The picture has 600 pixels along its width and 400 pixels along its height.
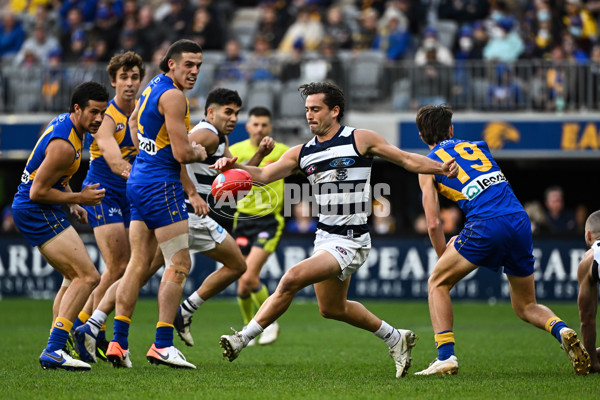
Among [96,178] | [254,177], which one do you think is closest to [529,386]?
[254,177]

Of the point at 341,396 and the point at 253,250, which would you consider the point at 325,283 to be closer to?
the point at 341,396

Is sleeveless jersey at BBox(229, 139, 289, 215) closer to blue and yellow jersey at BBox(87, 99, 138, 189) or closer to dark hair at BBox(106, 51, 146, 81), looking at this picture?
blue and yellow jersey at BBox(87, 99, 138, 189)

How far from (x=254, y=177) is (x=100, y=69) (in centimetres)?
1254

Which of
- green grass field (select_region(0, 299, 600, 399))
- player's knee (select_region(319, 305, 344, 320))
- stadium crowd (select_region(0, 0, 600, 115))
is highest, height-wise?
stadium crowd (select_region(0, 0, 600, 115))

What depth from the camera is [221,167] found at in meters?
7.66

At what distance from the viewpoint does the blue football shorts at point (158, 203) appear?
25.8 feet

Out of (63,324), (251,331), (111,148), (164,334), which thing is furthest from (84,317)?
(251,331)

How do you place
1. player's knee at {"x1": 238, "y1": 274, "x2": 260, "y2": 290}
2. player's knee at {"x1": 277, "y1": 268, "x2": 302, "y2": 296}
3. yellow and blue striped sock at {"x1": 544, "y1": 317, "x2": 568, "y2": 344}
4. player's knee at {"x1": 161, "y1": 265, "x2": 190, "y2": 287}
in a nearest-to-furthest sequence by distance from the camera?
player's knee at {"x1": 277, "y1": 268, "x2": 302, "y2": 296} < yellow and blue striped sock at {"x1": 544, "y1": 317, "x2": 568, "y2": 344} < player's knee at {"x1": 161, "y1": 265, "x2": 190, "y2": 287} < player's knee at {"x1": 238, "y1": 274, "x2": 260, "y2": 290}

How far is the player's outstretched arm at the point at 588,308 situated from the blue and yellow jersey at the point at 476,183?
729mm

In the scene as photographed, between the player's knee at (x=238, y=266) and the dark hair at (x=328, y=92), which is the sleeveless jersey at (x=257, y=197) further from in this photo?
the dark hair at (x=328, y=92)

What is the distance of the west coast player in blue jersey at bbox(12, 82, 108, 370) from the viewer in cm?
767

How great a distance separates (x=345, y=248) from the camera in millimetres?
7438

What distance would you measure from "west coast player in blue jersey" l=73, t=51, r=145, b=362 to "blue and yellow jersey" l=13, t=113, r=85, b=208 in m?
0.60

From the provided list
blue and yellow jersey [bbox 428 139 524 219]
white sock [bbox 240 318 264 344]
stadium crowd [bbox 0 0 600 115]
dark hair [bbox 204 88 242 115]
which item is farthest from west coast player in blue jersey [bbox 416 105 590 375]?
stadium crowd [bbox 0 0 600 115]
